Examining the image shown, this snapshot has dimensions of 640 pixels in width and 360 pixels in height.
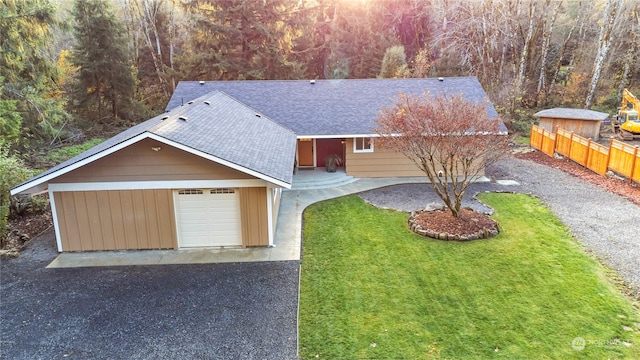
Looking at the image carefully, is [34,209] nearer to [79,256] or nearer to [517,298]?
[79,256]

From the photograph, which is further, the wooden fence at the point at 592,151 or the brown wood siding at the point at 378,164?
the brown wood siding at the point at 378,164

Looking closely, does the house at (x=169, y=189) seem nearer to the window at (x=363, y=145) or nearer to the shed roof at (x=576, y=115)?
the window at (x=363, y=145)

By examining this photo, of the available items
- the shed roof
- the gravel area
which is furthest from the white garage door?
the shed roof

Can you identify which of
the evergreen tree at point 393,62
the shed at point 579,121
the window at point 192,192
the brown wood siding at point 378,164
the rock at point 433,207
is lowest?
the rock at point 433,207

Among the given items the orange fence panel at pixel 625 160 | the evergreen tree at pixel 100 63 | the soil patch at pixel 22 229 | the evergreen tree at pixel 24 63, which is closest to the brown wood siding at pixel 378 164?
the orange fence panel at pixel 625 160

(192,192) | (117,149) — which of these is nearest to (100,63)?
(117,149)

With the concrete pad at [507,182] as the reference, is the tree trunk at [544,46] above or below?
above

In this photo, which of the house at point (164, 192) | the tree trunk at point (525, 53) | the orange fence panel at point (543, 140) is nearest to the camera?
the house at point (164, 192)
